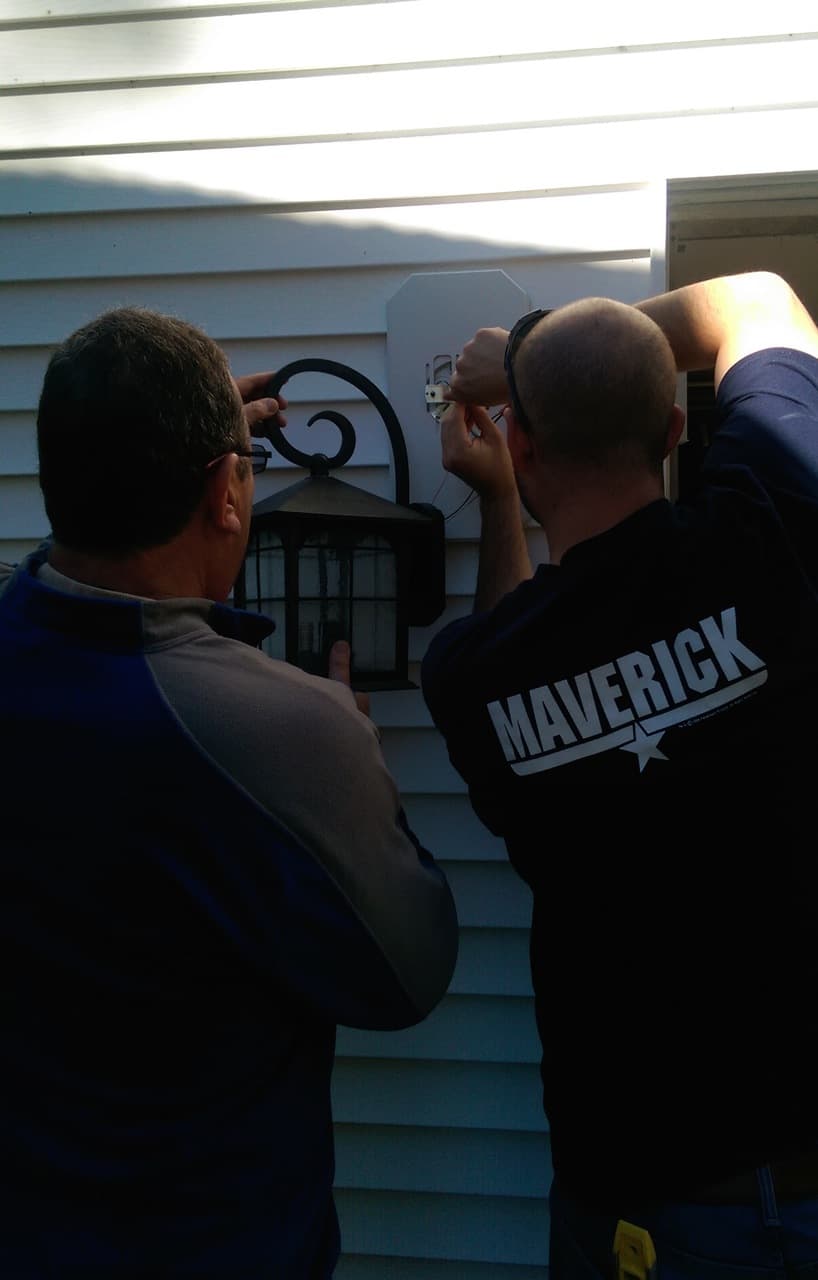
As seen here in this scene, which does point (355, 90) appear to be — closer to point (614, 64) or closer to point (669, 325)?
point (614, 64)

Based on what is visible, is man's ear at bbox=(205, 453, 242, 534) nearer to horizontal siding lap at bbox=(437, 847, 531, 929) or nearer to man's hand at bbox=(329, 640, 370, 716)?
man's hand at bbox=(329, 640, 370, 716)

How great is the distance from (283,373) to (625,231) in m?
0.80

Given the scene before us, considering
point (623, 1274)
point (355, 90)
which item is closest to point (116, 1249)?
point (623, 1274)

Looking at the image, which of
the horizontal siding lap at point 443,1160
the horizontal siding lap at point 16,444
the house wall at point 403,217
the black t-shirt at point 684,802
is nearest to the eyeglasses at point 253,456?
the black t-shirt at point 684,802

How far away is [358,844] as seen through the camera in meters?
1.24

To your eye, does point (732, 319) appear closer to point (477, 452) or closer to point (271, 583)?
point (477, 452)

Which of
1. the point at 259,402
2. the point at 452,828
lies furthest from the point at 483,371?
the point at 452,828

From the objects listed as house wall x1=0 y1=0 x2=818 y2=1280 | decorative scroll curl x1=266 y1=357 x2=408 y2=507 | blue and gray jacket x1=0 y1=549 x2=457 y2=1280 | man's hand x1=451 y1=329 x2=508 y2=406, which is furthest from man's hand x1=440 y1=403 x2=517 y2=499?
blue and gray jacket x1=0 y1=549 x2=457 y2=1280

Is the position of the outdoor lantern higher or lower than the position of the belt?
higher

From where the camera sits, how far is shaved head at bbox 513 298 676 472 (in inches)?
54.0

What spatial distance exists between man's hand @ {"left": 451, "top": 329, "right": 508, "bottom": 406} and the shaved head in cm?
35

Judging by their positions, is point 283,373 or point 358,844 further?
point 283,373

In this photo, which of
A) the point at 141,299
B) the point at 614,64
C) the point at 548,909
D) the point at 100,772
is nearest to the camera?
the point at 100,772

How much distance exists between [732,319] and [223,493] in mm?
820
